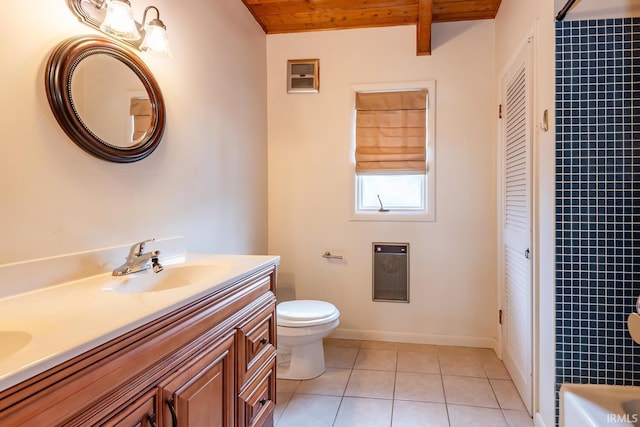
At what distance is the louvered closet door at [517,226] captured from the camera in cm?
188

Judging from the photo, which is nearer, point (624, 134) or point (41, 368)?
point (41, 368)

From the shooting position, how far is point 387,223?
2.86 m

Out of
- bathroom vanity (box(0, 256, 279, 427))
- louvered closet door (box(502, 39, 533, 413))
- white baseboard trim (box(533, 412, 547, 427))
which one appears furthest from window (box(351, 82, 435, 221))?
bathroom vanity (box(0, 256, 279, 427))

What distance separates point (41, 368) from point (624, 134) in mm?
2024

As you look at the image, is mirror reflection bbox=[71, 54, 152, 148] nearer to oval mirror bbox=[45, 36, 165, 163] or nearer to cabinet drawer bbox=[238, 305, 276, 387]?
oval mirror bbox=[45, 36, 165, 163]

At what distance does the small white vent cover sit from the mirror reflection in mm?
1603

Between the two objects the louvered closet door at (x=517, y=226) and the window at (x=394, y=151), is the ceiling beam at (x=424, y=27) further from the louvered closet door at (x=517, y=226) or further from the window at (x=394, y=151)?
the louvered closet door at (x=517, y=226)

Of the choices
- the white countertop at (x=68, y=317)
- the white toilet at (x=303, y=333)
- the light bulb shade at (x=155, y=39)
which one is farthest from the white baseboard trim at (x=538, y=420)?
the light bulb shade at (x=155, y=39)

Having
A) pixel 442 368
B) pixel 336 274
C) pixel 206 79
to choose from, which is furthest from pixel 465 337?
pixel 206 79

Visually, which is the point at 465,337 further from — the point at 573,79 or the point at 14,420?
the point at 14,420

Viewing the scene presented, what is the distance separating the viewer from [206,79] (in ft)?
6.61

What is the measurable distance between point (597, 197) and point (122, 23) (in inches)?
79.7

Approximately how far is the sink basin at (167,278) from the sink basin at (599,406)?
1295mm

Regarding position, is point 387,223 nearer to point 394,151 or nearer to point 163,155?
point 394,151
